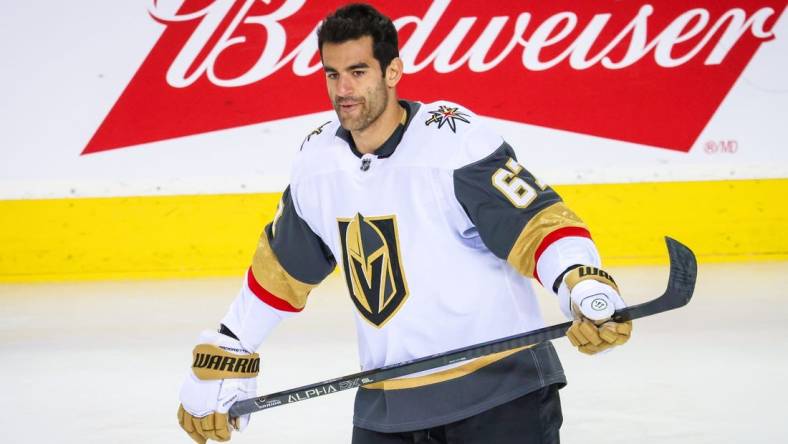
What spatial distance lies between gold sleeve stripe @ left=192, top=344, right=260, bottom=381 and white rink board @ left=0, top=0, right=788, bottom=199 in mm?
4729

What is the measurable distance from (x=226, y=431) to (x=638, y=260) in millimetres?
4953

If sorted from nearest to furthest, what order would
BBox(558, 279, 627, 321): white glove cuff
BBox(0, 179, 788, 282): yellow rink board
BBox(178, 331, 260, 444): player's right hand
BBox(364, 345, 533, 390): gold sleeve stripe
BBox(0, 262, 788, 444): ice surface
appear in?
BBox(558, 279, 627, 321): white glove cuff
BBox(364, 345, 533, 390): gold sleeve stripe
BBox(178, 331, 260, 444): player's right hand
BBox(0, 262, 788, 444): ice surface
BBox(0, 179, 788, 282): yellow rink board

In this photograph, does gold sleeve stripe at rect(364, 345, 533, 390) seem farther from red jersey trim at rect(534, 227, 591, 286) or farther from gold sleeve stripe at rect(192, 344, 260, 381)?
gold sleeve stripe at rect(192, 344, 260, 381)

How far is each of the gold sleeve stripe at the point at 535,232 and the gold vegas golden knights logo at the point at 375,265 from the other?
21cm

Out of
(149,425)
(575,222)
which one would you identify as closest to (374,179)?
(575,222)

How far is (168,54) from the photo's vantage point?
684 centimetres

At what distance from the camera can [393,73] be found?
2.09 meters

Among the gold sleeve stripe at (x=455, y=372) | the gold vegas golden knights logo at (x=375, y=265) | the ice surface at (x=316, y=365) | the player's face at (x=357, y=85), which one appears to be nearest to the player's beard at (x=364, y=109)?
the player's face at (x=357, y=85)

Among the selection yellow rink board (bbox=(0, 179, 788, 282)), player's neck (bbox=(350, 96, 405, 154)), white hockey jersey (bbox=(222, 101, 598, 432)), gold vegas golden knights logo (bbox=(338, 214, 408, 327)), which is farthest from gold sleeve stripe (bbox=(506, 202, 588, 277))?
yellow rink board (bbox=(0, 179, 788, 282))

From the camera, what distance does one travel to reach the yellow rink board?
6.82 m

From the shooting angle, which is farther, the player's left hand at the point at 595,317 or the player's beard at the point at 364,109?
the player's beard at the point at 364,109

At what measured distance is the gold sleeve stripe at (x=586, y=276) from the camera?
183 cm

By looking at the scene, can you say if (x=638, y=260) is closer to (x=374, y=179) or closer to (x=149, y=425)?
(x=149, y=425)

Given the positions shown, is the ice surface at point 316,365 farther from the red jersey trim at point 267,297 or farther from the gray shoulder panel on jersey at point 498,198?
the gray shoulder panel on jersey at point 498,198
